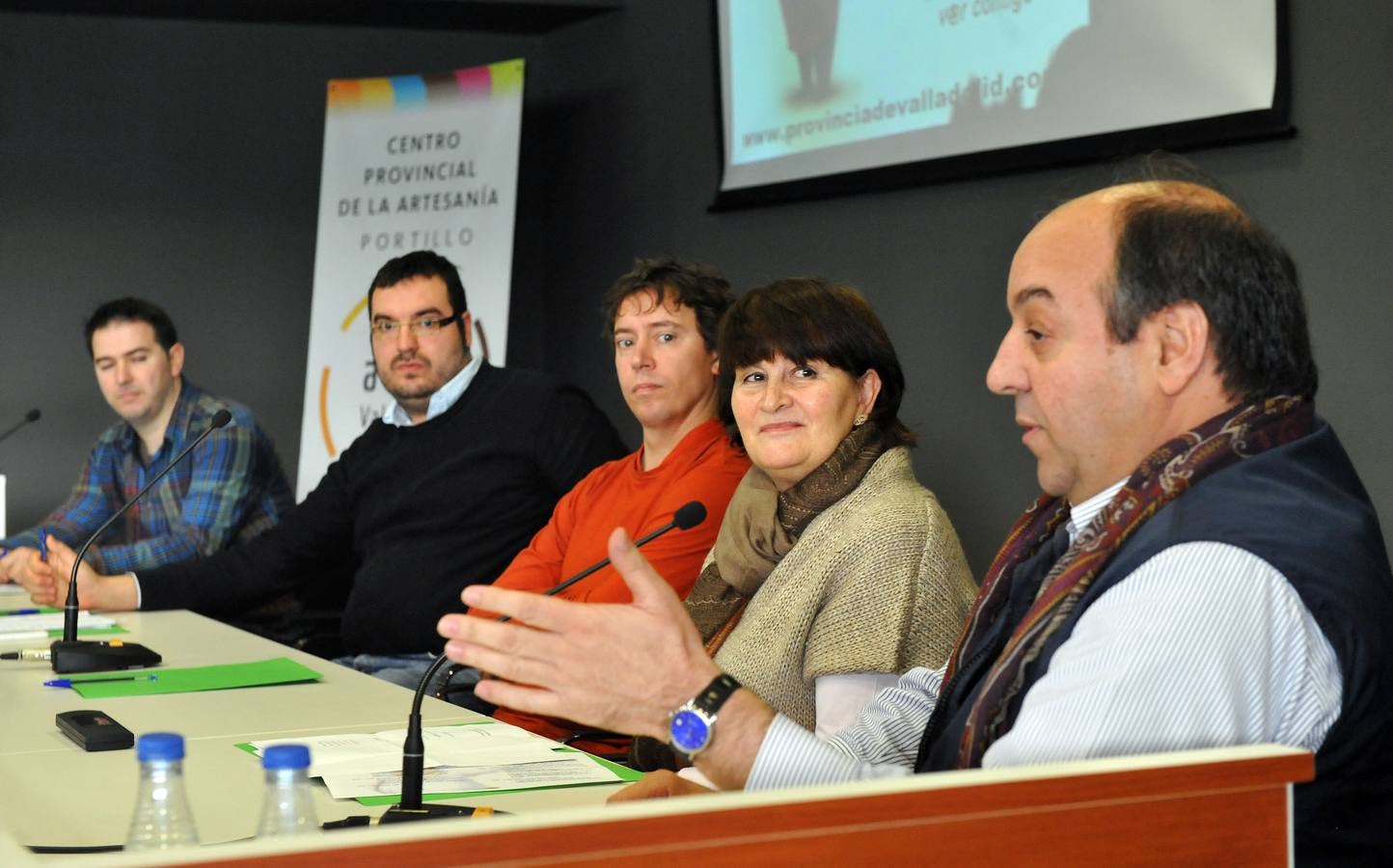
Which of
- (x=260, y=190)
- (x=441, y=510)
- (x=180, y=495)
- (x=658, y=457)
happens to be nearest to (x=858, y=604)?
(x=658, y=457)

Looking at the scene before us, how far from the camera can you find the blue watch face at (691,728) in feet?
4.31

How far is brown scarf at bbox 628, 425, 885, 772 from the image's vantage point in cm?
228

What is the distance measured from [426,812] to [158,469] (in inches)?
119

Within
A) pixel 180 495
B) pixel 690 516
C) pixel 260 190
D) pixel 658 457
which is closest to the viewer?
pixel 690 516

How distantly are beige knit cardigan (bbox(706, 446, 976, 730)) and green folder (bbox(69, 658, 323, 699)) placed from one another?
0.79 metres

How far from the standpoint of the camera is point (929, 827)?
1.05 metres

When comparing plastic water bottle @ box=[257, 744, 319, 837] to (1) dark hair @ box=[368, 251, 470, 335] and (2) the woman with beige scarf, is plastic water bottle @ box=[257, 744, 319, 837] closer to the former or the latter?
(2) the woman with beige scarf

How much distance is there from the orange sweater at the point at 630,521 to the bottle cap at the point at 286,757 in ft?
4.90

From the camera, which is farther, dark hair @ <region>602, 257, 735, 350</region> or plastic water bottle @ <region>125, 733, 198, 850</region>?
dark hair @ <region>602, 257, 735, 350</region>

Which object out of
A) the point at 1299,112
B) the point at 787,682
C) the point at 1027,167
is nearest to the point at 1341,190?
the point at 1299,112

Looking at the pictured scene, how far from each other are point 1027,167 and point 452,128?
2.53 meters

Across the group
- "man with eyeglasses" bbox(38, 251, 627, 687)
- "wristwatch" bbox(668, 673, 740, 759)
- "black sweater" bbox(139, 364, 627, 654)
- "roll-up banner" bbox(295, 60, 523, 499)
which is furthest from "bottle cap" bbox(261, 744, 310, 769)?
"roll-up banner" bbox(295, 60, 523, 499)

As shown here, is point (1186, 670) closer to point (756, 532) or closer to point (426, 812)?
point (426, 812)

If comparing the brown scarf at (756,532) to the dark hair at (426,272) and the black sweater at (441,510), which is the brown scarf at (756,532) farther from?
the dark hair at (426,272)
